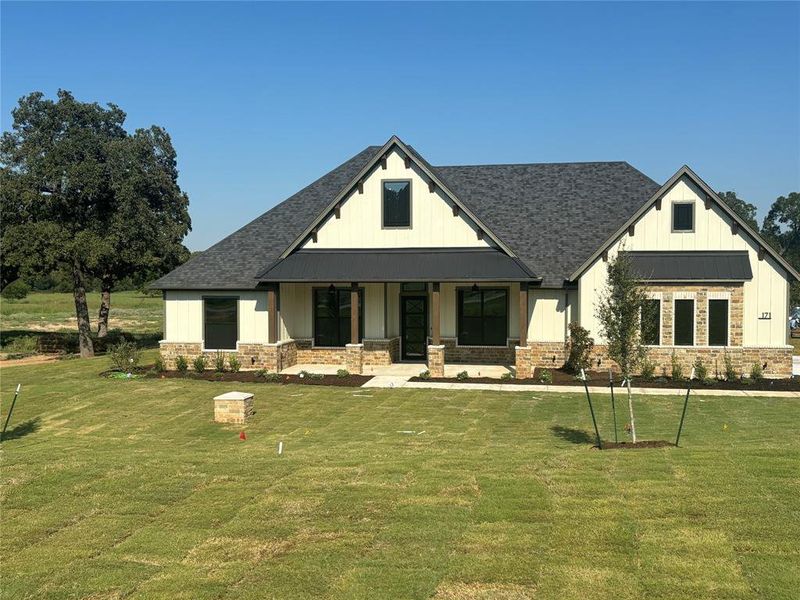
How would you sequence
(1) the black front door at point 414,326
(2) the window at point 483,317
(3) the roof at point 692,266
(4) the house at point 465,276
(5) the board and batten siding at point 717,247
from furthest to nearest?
(1) the black front door at point 414,326
(2) the window at point 483,317
(4) the house at point 465,276
(5) the board and batten siding at point 717,247
(3) the roof at point 692,266

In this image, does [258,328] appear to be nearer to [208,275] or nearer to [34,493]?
[208,275]

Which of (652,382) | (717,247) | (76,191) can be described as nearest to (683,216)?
(717,247)

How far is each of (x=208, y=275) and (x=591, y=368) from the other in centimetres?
1514

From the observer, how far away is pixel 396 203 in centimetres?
2544

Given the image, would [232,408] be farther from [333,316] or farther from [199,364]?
[333,316]

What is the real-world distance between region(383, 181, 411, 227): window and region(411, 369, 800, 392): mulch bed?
6064mm

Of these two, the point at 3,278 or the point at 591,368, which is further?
the point at 3,278

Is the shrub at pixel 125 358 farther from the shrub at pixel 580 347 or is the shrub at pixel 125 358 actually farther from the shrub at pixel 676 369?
the shrub at pixel 676 369

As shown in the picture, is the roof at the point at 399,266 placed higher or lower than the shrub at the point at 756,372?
higher

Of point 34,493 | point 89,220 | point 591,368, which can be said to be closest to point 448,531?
point 34,493

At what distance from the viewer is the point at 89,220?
1270 inches

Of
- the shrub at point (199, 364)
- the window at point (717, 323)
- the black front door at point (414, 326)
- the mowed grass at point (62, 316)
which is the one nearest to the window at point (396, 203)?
the black front door at point (414, 326)

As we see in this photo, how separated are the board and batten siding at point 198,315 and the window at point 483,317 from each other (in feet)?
25.8

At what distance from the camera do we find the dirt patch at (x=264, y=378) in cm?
2323
